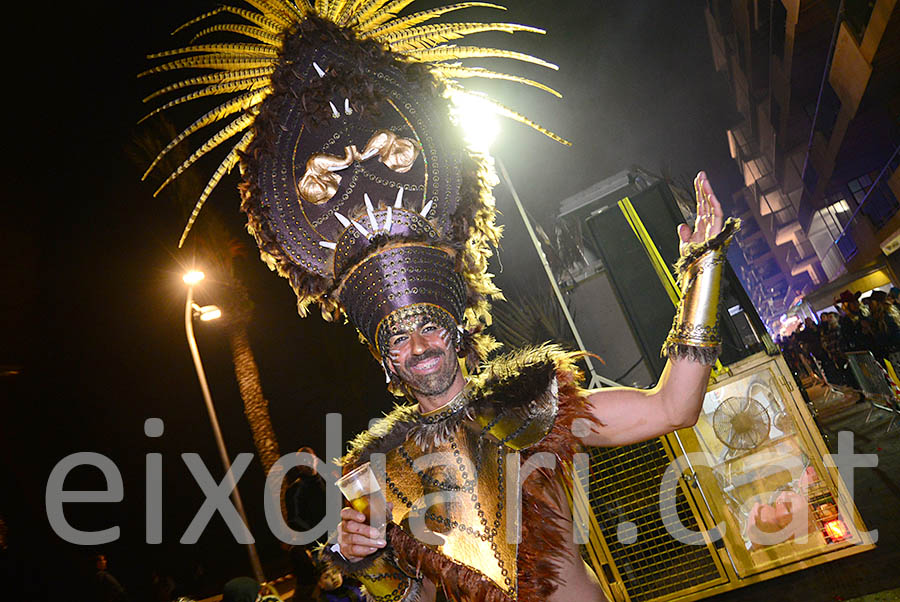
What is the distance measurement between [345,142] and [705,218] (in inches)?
70.6

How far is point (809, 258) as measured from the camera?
57.1 m

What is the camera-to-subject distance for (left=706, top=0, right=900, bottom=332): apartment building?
20141 millimetres

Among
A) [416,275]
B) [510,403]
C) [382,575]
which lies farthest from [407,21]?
[382,575]

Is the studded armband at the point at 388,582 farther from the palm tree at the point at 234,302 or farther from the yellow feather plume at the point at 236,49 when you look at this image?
the palm tree at the point at 234,302

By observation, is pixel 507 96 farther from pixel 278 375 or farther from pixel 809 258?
pixel 809 258

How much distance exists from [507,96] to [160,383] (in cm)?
1518

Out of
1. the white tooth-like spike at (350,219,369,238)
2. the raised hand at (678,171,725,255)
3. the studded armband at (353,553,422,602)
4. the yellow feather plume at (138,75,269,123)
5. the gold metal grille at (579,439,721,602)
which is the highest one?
the yellow feather plume at (138,75,269,123)

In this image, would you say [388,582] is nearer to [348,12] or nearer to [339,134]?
[339,134]

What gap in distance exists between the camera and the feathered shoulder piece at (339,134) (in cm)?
263

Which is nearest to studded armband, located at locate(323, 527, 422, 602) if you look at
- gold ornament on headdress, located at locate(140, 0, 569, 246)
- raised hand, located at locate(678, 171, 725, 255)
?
gold ornament on headdress, located at locate(140, 0, 569, 246)

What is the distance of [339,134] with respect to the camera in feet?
8.96

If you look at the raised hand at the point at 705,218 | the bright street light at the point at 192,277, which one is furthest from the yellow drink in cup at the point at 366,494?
the bright street light at the point at 192,277

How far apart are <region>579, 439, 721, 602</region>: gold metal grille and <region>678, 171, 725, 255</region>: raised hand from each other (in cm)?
425

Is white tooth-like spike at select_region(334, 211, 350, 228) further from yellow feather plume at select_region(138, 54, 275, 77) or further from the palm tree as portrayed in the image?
the palm tree
